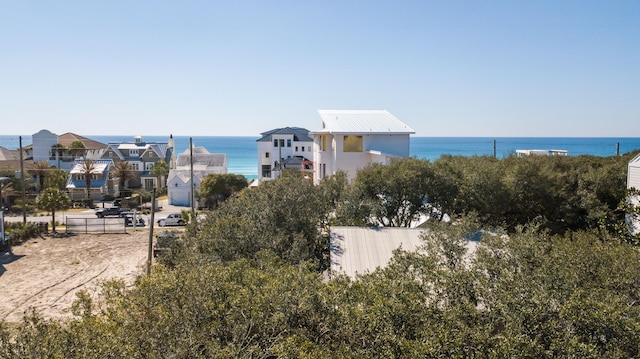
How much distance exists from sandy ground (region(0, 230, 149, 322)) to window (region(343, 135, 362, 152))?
15173 mm

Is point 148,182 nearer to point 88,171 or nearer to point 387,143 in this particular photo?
point 88,171

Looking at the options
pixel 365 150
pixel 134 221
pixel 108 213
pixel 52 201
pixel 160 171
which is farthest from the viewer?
pixel 160 171

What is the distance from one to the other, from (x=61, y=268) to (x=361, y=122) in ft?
70.3

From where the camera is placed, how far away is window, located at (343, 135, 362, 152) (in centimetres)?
3241

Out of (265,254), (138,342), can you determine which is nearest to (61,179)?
(265,254)

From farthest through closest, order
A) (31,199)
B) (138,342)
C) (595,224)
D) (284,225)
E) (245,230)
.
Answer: (31,199), (595,224), (284,225), (245,230), (138,342)

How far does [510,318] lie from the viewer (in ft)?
24.2

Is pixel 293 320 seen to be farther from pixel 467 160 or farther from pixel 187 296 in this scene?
pixel 467 160

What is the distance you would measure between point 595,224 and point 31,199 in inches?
2117

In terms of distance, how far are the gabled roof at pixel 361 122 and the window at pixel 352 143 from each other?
2.18 feet

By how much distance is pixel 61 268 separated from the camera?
2509 centimetres

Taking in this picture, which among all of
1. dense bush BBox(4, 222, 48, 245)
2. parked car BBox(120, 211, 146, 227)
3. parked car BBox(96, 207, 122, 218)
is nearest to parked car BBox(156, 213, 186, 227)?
parked car BBox(120, 211, 146, 227)

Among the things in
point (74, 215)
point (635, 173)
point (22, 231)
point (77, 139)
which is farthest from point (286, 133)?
point (77, 139)

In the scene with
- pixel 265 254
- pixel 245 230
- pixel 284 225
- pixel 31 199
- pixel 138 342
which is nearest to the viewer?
pixel 138 342
